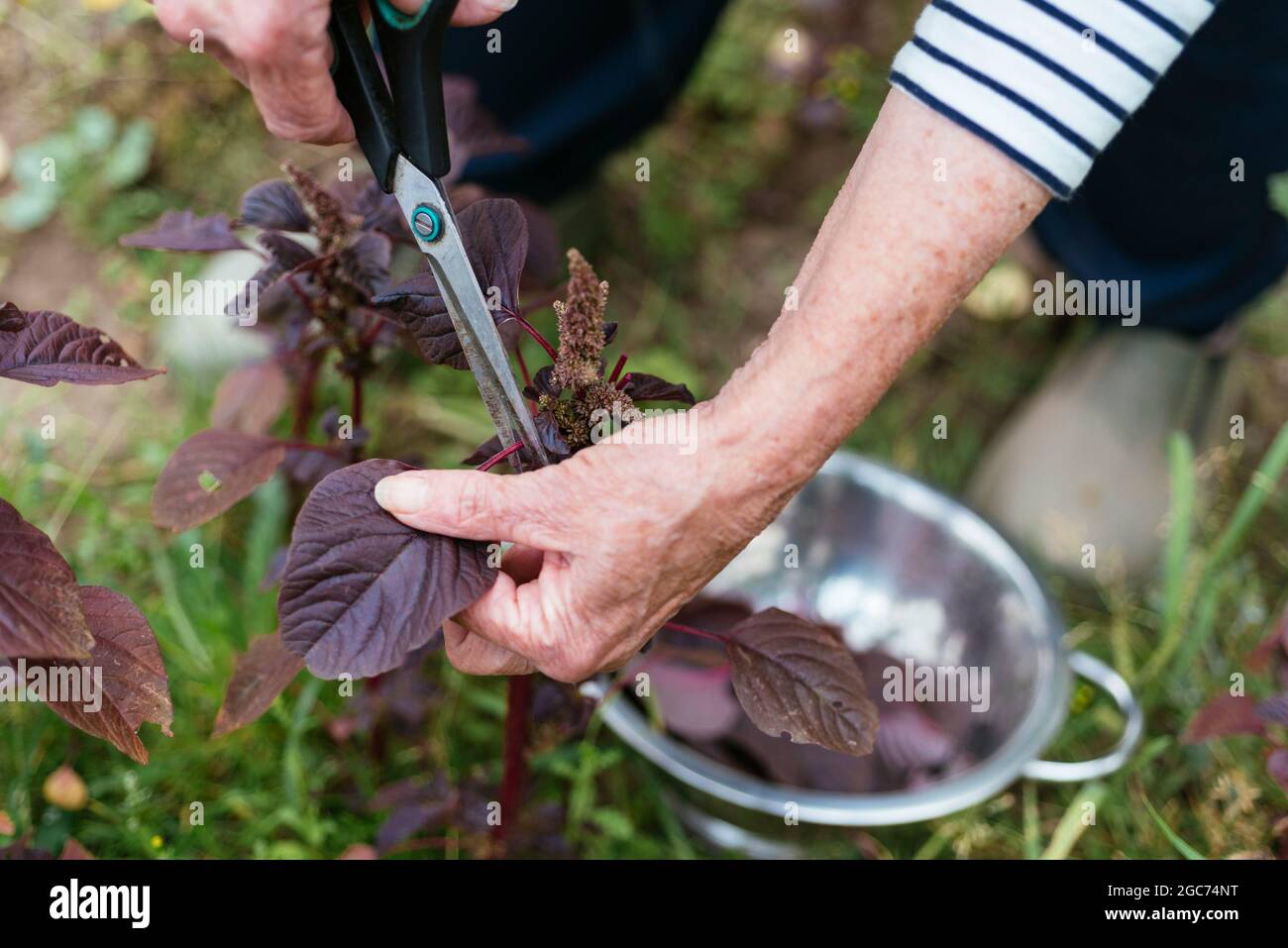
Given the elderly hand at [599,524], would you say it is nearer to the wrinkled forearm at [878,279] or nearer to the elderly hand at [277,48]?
the wrinkled forearm at [878,279]

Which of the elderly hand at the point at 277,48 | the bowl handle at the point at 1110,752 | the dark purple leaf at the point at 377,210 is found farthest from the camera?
the bowl handle at the point at 1110,752

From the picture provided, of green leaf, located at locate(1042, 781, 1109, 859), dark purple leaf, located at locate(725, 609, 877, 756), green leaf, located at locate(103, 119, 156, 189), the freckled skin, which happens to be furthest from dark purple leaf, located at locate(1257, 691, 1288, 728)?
green leaf, located at locate(103, 119, 156, 189)

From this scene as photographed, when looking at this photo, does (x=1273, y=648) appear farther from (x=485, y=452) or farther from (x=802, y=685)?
(x=485, y=452)

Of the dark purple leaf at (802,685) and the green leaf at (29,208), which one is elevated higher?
the green leaf at (29,208)

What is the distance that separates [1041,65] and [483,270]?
0.54m

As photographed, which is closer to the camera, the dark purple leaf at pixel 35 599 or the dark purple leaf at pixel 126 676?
the dark purple leaf at pixel 35 599

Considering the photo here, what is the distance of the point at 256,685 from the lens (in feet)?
3.67

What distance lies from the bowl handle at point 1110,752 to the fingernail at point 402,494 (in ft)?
3.25

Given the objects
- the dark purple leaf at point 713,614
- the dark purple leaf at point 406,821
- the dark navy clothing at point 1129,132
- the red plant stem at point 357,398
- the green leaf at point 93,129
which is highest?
the green leaf at point 93,129

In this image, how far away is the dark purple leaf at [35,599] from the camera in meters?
0.84

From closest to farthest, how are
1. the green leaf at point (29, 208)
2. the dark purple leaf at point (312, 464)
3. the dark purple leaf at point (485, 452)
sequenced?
1. the dark purple leaf at point (485, 452)
2. the dark purple leaf at point (312, 464)
3. the green leaf at point (29, 208)

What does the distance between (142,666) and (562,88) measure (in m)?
1.54

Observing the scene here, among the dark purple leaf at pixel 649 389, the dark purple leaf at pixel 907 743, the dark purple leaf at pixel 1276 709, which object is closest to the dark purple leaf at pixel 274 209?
the dark purple leaf at pixel 649 389

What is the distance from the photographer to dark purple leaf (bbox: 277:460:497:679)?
0.88 metres
